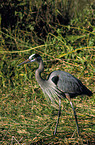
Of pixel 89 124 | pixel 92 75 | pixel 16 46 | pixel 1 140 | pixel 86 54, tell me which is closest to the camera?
pixel 1 140

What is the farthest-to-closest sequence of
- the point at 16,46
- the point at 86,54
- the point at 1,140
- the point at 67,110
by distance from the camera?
the point at 16,46 < the point at 86,54 < the point at 67,110 < the point at 1,140

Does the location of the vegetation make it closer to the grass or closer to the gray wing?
the grass

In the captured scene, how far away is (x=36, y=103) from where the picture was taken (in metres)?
2.67

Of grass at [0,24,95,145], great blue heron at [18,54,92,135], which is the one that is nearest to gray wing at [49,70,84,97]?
great blue heron at [18,54,92,135]

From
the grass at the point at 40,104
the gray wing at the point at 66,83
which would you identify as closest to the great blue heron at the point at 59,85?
the gray wing at the point at 66,83

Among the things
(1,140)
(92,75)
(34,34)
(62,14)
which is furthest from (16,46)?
(1,140)

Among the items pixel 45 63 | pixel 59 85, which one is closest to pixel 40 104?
pixel 59 85

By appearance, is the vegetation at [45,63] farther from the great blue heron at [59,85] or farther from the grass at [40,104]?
the great blue heron at [59,85]

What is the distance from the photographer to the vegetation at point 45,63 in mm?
2146

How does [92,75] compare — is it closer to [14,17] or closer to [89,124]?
[89,124]

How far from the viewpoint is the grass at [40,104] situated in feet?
6.75

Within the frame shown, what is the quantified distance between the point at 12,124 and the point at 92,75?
1289 millimetres

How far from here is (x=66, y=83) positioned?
210 centimetres

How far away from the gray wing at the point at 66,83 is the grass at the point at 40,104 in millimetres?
387
